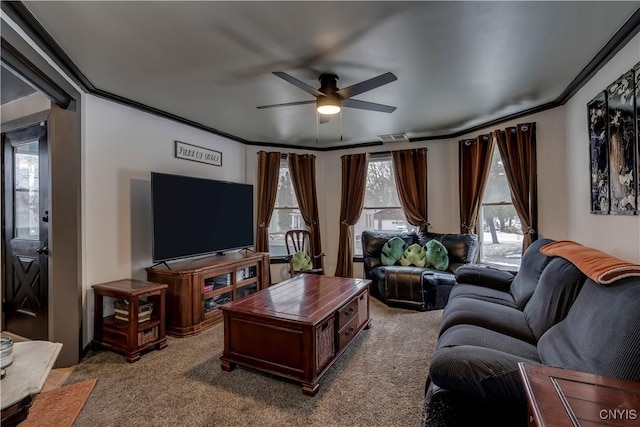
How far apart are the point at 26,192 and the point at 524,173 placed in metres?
5.42

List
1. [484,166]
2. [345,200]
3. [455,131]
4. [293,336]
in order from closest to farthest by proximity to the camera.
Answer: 1. [293,336]
2. [484,166]
3. [455,131]
4. [345,200]

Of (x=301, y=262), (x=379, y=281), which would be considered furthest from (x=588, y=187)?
(x=301, y=262)

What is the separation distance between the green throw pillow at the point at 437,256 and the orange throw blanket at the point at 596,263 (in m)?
1.76

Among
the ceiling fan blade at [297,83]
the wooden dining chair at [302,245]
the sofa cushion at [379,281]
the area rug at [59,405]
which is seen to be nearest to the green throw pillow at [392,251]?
the sofa cushion at [379,281]

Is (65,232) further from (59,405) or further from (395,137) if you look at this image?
(395,137)

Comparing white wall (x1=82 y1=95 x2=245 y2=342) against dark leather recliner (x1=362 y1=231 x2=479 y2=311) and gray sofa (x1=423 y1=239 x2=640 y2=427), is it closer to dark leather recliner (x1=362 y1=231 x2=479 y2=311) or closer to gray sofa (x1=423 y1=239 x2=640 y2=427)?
dark leather recliner (x1=362 y1=231 x2=479 y2=311)

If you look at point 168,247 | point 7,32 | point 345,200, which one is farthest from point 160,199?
point 345,200

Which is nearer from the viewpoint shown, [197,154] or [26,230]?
[26,230]

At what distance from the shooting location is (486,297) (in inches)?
106

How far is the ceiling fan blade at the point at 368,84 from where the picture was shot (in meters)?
2.15

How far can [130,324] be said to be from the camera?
2600 millimetres

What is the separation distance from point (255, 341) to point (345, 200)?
3.36 m

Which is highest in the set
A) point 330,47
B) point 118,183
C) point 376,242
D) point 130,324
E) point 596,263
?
point 330,47

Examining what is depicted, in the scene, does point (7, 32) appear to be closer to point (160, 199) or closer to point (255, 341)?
point (160, 199)
